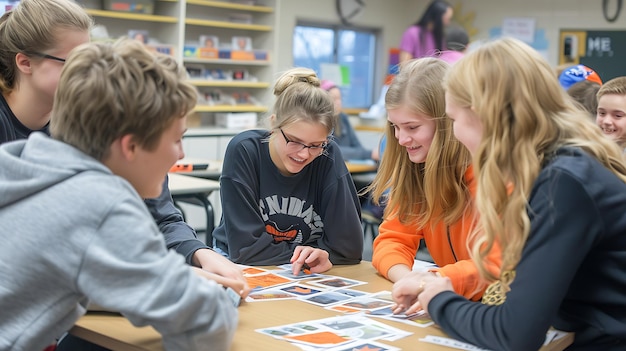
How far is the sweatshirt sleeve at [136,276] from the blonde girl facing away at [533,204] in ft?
1.76

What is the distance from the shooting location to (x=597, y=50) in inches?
277

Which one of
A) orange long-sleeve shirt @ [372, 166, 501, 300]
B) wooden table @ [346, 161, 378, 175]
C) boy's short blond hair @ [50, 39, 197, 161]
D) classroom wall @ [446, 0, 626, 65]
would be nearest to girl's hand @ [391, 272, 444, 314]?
orange long-sleeve shirt @ [372, 166, 501, 300]

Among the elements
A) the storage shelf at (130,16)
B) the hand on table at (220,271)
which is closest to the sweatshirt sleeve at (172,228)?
the hand on table at (220,271)

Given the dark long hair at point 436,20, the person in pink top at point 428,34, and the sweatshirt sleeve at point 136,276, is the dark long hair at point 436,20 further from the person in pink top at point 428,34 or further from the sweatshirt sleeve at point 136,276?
the sweatshirt sleeve at point 136,276

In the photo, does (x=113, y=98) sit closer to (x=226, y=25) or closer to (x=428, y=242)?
(x=428, y=242)

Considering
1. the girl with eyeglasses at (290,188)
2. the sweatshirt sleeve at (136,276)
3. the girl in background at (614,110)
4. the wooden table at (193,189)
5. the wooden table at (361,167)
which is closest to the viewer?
the sweatshirt sleeve at (136,276)

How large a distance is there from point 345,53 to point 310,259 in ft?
19.9

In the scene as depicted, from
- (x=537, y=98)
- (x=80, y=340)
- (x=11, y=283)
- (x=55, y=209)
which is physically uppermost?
(x=537, y=98)

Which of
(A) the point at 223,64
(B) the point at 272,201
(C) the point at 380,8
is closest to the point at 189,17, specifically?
(A) the point at 223,64

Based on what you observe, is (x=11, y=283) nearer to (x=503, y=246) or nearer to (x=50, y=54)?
(x=50, y=54)

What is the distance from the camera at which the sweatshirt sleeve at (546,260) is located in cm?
136

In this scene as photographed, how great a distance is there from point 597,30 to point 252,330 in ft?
21.0

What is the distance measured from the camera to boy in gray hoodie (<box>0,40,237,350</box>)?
122cm

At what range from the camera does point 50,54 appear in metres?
1.82
